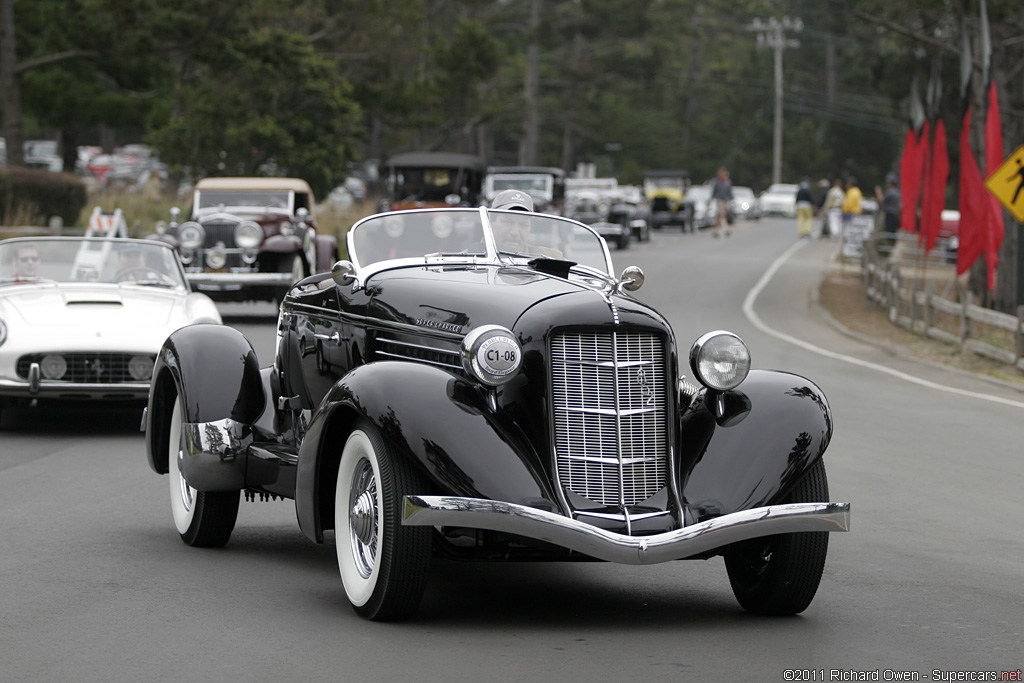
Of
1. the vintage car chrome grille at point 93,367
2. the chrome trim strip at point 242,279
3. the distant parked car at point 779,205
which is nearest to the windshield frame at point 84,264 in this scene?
the vintage car chrome grille at point 93,367

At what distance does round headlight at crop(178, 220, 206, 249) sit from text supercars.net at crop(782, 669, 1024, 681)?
1708 centimetres

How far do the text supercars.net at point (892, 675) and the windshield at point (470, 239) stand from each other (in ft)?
9.05

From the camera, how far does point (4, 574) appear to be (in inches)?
258

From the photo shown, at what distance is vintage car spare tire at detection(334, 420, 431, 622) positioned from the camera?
559 cm

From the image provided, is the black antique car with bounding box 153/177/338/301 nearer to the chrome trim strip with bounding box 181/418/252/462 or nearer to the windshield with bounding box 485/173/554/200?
the chrome trim strip with bounding box 181/418/252/462

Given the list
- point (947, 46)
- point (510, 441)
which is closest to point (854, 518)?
point (510, 441)

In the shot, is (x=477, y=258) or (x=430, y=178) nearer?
(x=477, y=258)

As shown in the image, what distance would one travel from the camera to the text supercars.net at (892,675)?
5.05 m

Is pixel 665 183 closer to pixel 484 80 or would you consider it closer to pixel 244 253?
pixel 484 80

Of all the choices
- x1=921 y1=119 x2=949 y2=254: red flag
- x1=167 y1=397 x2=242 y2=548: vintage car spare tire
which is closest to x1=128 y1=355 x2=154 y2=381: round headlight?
x1=167 y1=397 x2=242 y2=548: vintage car spare tire

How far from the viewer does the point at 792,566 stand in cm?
598

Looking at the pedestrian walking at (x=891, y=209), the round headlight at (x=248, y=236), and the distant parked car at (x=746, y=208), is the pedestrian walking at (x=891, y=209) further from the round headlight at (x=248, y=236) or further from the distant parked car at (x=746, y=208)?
the distant parked car at (x=746, y=208)

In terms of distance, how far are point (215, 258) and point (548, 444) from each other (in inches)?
636

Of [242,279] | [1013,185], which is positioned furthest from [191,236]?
[1013,185]
